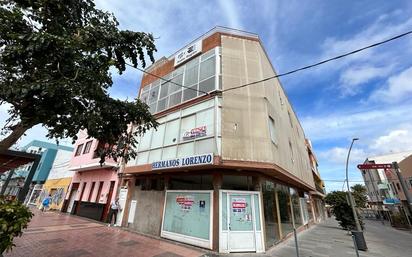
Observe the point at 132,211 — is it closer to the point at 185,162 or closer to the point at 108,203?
the point at 108,203

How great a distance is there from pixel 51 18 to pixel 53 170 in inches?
1095

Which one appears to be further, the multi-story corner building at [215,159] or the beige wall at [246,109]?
the beige wall at [246,109]

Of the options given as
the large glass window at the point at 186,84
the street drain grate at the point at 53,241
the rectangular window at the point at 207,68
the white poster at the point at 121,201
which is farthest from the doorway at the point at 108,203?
the rectangular window at the point at 207,68

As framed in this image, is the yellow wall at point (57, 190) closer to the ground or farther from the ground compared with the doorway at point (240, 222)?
farther from the ground

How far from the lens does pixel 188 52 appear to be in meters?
12.9

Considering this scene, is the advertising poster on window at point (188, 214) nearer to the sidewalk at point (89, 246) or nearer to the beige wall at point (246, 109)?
the sidewalk at point (89, 246)

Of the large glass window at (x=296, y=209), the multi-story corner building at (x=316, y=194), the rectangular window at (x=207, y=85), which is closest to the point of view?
the rectangular window at (x=207, y=85)

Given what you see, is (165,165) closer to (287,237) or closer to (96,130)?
(96,130)

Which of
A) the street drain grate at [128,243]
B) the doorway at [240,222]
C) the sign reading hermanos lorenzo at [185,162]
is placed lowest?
the street drain grate at [128,243]

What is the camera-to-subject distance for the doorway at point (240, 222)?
324 inches

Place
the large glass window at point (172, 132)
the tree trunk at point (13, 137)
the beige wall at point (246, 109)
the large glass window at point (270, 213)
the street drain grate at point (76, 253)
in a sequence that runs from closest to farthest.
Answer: the tree trunk at point (13, 137), the street drain grate at point (76, 253), the beige wall at point (246, 109), the large glass window at point (270, 213), the large glass window at point (172, 132)

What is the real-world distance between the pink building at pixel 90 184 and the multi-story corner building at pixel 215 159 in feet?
11.4

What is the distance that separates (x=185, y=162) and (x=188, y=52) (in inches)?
292

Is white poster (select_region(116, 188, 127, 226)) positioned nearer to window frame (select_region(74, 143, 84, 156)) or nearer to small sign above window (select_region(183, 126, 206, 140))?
small sign above window (select_region(183, 126, 206, 140))
